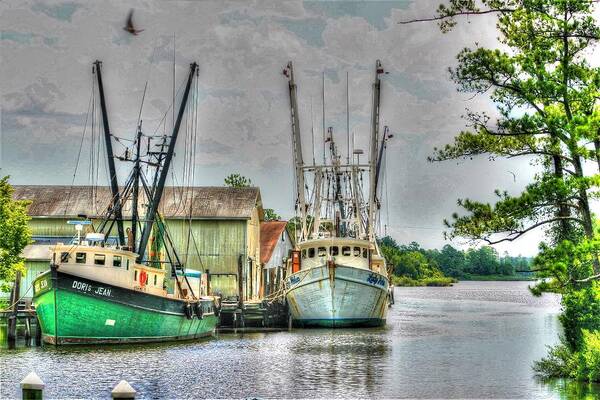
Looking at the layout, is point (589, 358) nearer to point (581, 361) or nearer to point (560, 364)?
point (581, 361)

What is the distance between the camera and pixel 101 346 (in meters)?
39.6

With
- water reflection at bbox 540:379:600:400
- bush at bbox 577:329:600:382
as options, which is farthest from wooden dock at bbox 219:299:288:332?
bush at bbox 577:329:600:382

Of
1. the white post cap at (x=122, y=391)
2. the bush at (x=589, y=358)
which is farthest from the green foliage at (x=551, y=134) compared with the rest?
the white post cap at (x=122, y=391)

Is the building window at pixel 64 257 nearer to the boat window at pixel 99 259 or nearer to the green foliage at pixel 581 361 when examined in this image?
the boat window at pixel 99 259

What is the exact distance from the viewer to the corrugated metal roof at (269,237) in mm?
71438

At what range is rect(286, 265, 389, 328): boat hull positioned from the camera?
53.6 meters

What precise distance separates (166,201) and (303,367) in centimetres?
3266

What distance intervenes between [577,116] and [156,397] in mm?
15176

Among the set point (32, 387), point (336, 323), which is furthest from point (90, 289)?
point (32, 387)

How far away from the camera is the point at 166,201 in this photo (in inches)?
2522

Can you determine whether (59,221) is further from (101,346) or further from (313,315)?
(101,346)

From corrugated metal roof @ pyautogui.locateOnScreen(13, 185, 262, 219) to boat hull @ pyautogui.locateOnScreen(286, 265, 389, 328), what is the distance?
348 inches

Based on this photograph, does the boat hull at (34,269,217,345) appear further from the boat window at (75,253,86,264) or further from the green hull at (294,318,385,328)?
the green hull at (294,318,385,328)

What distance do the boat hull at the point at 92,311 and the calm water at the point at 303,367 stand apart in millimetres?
1200
